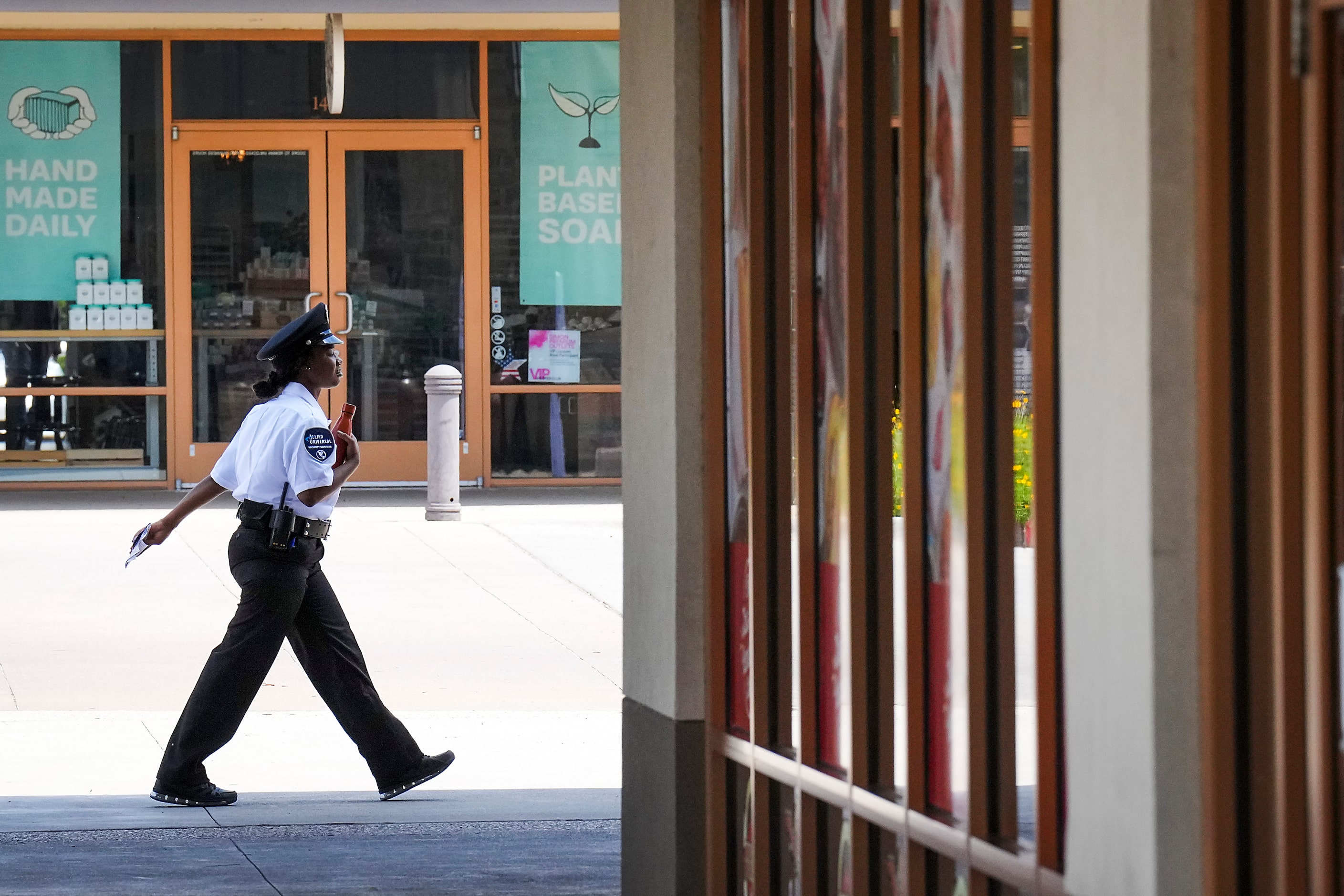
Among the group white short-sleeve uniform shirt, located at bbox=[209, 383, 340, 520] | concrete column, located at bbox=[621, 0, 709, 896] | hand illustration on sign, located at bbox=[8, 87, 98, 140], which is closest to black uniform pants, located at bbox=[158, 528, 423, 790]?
white short-sleeve uniform shirt, located at bbox=[209, 383, 340, 520]

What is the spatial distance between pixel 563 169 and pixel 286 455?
11.8 meters

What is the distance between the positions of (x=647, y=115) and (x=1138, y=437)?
2211 mm

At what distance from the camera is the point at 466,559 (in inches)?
502

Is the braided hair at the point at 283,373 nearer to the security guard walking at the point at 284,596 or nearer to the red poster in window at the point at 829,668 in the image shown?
the security guard walking at the point at 284,596

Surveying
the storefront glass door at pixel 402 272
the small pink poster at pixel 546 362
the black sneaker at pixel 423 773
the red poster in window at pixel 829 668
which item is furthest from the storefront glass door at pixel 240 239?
the red poster in window at pixel 829 668

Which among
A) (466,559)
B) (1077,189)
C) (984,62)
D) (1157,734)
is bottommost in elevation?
(466,559)

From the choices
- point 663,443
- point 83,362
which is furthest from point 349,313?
point 663,443

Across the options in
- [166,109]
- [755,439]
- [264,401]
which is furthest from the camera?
[166,109]

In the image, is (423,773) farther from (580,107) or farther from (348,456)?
(580,107)

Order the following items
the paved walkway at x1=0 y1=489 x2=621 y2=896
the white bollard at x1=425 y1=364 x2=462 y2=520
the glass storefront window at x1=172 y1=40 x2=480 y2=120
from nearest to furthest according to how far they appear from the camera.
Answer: the paved walkway at x1=0 y1=489 x2=621 y2=896 < the white bollard at x1=425 y1=364 x2=462 y2=520 < the glass storefront window at x1=172 y1=40 x2=480 y2=120

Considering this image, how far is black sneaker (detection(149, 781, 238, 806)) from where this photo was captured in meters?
6.43

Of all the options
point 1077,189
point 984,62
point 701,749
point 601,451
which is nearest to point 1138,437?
point 1077,189

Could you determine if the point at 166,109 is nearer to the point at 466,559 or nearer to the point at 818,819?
the point at 466,559

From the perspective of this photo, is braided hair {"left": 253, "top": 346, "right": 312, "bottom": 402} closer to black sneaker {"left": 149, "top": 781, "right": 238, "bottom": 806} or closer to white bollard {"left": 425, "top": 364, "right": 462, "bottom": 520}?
black sneaker {"left": 149, "top": 781, "right": 238, "bottom": 806}
